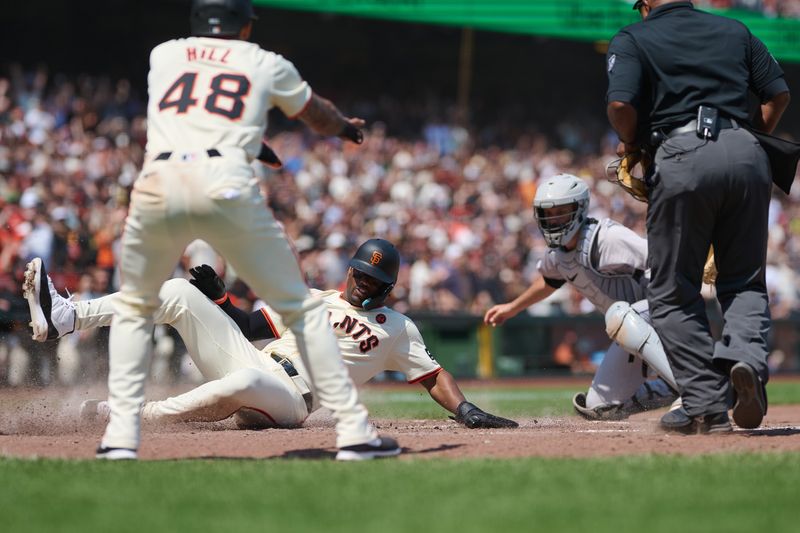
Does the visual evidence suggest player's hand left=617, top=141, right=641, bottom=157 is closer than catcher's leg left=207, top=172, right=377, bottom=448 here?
No

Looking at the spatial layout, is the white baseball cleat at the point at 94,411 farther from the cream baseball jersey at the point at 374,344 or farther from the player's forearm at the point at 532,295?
the player's forearm at the point at 532,295

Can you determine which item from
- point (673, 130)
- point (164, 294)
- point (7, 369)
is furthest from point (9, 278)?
point (673, 130)

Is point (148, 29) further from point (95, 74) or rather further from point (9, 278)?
point (9, 278)

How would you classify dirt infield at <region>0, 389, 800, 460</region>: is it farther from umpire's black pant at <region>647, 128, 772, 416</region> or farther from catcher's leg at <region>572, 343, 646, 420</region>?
umpire's black pant at <region>647, 128, 772, 416</region>

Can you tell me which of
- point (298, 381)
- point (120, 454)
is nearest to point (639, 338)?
point (298, 381)

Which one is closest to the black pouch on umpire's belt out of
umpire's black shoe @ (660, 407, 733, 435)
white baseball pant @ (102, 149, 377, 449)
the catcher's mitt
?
the catcher's mitt
